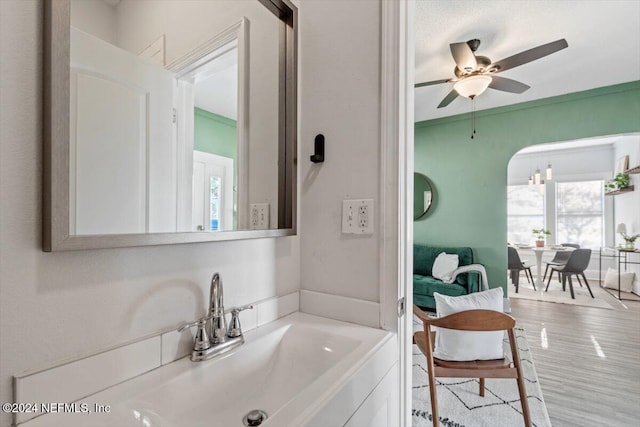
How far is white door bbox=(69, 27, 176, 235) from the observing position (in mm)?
627

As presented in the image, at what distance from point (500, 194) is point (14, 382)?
4.34m

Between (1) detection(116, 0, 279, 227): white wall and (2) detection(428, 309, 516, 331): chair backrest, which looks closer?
(1) detection(116, 0, 279, 227): white wall

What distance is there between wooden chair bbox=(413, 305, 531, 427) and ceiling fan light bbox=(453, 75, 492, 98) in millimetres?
1854

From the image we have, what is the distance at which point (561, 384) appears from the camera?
213 cm

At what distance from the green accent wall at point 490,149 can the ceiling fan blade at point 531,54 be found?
1.73 m

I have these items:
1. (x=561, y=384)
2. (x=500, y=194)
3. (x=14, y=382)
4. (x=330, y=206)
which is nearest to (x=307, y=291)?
(x=330, y=206)

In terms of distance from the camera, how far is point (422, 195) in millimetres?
4402

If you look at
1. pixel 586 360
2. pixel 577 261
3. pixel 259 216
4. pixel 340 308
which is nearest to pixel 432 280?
pixel 586 360

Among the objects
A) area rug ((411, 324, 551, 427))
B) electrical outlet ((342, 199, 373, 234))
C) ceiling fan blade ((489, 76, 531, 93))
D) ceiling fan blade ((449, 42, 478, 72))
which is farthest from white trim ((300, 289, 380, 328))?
ceiling fan blade ((489, 76, 531, 93))

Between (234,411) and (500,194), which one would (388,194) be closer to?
(234,411)

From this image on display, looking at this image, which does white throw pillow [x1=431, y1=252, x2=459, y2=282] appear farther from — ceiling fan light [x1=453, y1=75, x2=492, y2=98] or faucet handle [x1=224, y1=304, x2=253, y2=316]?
faucet handle [x1=224, y1=304, x2=253, y2=316]

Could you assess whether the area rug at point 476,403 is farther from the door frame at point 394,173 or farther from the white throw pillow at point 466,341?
the door frame at point 394,173

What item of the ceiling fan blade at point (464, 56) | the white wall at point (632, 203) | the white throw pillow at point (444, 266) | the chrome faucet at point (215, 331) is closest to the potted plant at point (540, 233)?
the white wall at point (632, 203)

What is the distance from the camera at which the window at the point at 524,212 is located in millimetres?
6426
